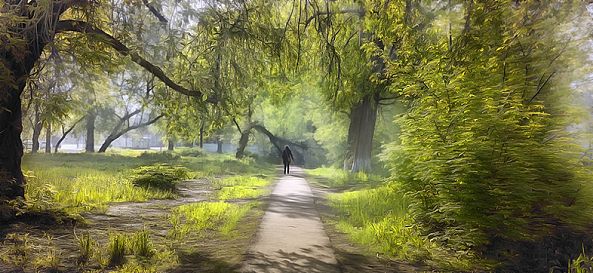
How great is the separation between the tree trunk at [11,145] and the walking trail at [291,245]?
466 cm

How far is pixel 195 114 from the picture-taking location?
11492mm

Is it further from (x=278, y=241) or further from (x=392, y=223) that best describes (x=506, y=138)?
(x=278, y=241)

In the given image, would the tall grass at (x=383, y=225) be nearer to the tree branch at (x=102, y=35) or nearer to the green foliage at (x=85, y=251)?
the green foliage at (x=85, y=251)

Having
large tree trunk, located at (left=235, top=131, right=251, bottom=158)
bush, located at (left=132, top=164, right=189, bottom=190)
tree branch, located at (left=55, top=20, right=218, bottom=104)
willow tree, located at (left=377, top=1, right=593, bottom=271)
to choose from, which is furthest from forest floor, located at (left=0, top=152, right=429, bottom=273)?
large tree trunk, located at (left=235, top=131, right=251, bottom=158)

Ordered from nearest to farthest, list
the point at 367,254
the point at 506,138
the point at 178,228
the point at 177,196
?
the point at 506,138, the point at 367,254, the point at 178,228, the point at 177,196

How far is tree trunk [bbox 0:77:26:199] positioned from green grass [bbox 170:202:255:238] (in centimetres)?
295

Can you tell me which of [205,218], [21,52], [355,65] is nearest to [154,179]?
[205,218]

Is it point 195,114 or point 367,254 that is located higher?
point 195,114

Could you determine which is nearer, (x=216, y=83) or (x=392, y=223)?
(x=392, y=223)

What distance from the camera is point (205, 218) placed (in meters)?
9.14

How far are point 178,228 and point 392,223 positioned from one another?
164 inches

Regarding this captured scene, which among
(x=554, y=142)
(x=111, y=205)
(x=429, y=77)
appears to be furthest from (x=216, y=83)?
(x=554, y=142)

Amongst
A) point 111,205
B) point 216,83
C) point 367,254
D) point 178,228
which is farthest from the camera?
point 111,205

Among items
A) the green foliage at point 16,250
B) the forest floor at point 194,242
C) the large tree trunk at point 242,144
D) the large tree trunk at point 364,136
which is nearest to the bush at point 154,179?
the forest floor at point 194,242
